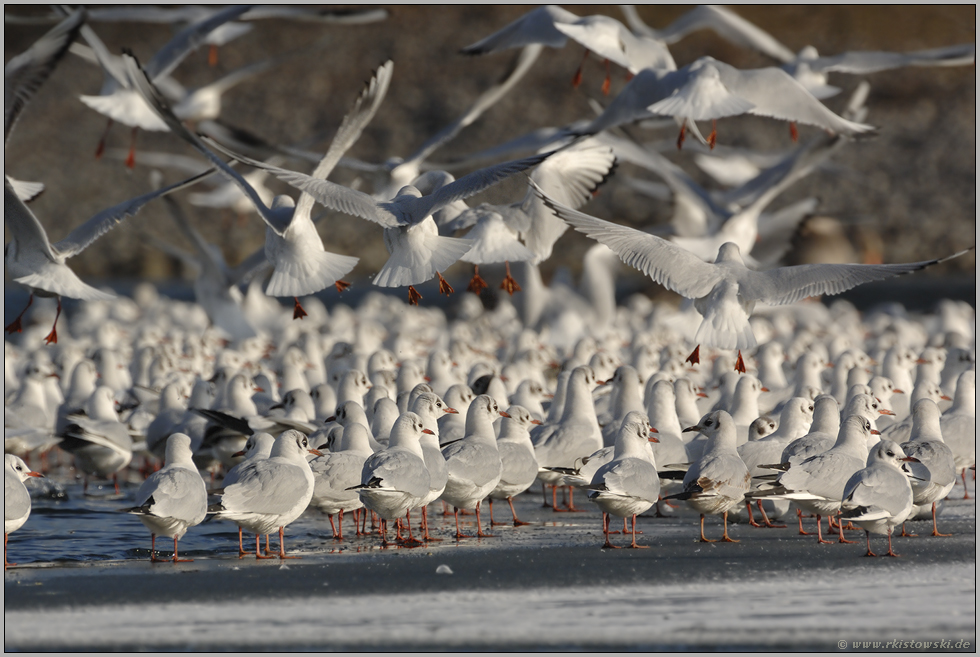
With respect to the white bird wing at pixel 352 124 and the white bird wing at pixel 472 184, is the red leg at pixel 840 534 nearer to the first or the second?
the white bird wing at pixel 472 184

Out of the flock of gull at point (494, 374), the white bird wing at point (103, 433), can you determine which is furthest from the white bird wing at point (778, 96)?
the white bird wing at point (103, 433)

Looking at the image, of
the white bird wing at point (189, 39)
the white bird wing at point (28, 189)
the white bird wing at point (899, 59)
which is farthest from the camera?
the white bird wing at point (189, 39)

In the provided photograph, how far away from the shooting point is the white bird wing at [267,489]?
8.06m

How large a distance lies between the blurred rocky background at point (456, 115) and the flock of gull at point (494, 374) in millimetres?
26569

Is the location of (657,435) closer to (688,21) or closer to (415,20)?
(688,21)

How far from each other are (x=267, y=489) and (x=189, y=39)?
27.4 ft

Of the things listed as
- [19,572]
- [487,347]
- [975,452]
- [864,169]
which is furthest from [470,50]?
[864,169]

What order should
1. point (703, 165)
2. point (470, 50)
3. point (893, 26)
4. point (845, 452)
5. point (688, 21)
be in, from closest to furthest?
point (845, 452) → point (470, 50) → point (688, 21) → point (703, 165) → point (893, 26)

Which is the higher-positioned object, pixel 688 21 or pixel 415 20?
pixel 415 20

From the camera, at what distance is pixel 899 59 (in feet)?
47.3

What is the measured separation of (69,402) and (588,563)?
6347mm

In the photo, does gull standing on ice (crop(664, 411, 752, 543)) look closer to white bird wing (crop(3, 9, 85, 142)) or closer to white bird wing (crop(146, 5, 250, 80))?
white bird wing (crop(3, 9, 85, 142))

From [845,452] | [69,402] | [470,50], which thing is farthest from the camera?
[470,50]

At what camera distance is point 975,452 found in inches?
398
